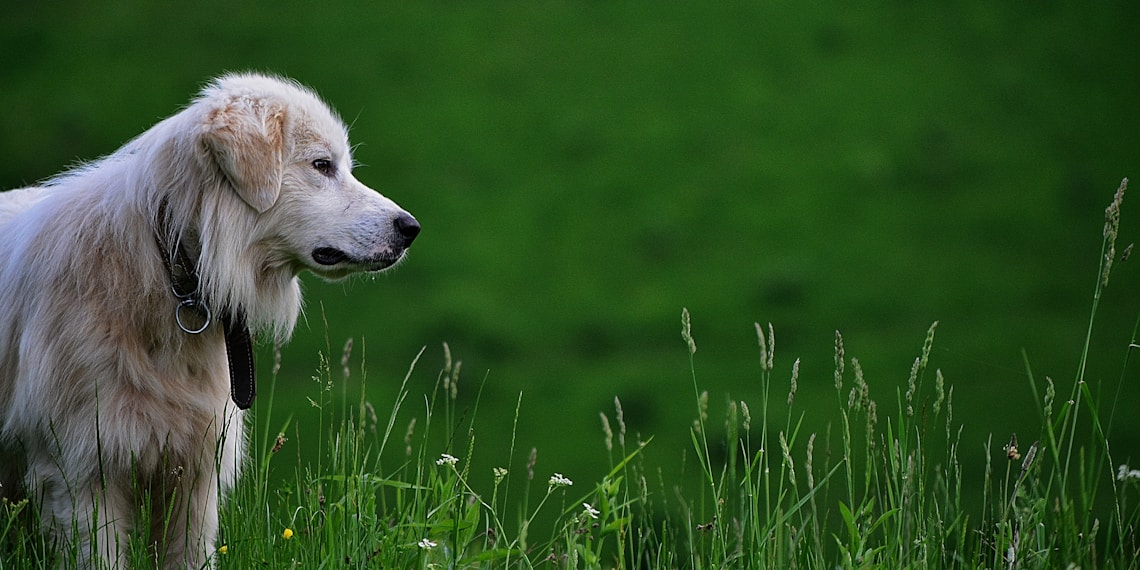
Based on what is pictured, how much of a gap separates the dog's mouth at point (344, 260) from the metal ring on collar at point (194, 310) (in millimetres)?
384

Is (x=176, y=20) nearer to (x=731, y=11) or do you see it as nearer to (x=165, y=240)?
(x=731, y=11)

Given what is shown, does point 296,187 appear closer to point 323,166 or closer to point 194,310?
point 323,166

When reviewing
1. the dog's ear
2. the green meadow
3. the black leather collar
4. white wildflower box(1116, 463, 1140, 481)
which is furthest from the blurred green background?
white wildflower box(1116, 463, 1140, 481)

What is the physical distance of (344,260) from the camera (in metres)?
3.75

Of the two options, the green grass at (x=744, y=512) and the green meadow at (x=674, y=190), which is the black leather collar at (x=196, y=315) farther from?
the green meadow at (x=674, y=190)

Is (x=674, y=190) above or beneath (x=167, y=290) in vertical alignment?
beneath

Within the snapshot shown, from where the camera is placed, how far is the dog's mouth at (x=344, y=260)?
3.74 meters

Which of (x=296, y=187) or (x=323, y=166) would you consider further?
(x=323, y=166)

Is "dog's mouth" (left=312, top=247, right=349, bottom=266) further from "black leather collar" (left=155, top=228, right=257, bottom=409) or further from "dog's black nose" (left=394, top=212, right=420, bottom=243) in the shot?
"black leather collar" (left=155, top=228, right=257, bottom=409)

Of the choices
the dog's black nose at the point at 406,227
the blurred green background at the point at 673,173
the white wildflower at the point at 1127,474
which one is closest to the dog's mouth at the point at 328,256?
the dog's black nose at the point at 406,227

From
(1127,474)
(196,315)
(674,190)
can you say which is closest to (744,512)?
(1127,474)

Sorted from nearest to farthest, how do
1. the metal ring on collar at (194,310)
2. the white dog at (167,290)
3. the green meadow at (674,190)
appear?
the white dog at (167,290)
the metal ring on collar at (194,310)
the green meadow at (674,190)

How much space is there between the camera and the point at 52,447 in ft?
11.2

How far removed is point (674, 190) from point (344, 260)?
390 inches
